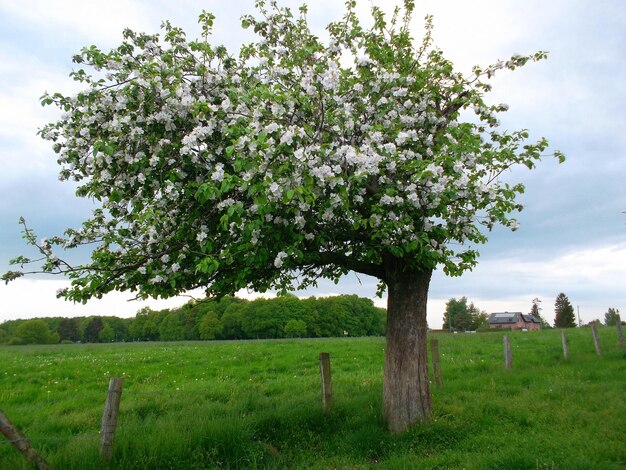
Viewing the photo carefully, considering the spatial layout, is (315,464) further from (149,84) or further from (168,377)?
(168,377)

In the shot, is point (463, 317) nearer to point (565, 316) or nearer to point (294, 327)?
point (565, 316)

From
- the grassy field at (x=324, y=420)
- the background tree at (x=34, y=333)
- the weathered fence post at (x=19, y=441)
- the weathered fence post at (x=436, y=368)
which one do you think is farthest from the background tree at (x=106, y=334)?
the weathered fence post at (x=19, y=441)

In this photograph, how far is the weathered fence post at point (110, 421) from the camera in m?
8.74

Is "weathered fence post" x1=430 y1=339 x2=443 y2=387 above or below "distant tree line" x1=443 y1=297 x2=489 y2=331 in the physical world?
below

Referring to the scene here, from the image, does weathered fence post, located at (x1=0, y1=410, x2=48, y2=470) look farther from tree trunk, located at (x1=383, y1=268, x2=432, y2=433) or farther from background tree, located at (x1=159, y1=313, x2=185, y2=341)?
background tree, located at (x1=159, y1=313, x2=185, y2=341)

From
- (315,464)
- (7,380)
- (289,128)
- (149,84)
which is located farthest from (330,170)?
(7,380)

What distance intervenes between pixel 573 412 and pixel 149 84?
485 inches

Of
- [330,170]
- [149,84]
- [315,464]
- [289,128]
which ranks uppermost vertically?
[149,84]

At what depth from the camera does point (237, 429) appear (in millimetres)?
10109

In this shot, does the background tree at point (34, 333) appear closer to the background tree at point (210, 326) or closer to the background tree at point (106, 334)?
the background tree at point (106, 334)

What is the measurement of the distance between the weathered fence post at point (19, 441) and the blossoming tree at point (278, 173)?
2933 mm

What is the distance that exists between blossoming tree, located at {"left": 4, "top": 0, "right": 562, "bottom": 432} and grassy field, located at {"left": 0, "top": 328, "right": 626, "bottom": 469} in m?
1.37

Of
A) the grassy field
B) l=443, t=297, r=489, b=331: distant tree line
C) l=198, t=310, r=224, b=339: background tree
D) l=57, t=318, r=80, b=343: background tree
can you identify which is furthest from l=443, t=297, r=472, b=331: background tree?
the grassy field

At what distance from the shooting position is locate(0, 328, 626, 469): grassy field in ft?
29.9
